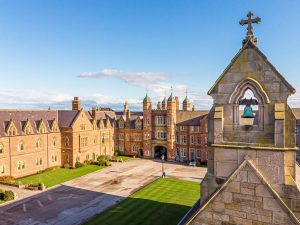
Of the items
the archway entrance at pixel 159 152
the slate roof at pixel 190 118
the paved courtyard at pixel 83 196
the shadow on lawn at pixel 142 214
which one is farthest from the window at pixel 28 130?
the slate roof at pixel 190 118

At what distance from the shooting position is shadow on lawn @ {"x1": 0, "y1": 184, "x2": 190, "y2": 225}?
87.0 feet

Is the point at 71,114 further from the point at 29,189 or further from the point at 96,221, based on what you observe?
the point at 96,221

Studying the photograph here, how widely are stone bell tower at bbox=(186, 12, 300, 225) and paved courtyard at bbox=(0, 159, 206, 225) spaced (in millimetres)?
23095

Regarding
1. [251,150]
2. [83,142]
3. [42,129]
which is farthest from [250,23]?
[83,142]

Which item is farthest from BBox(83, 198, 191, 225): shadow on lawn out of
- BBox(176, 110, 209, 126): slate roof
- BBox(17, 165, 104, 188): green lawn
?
BBox(176, 110, 209, 126): slate roof

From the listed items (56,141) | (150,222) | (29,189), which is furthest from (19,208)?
(56,141)

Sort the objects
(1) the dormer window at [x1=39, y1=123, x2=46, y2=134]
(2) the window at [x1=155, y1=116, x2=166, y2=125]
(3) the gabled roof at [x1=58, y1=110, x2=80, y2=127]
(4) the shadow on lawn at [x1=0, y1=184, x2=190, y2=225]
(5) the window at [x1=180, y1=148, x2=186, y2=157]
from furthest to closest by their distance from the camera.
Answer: (2) the window at [x1=155, y1=116, x2=166, y2=125] → (5) the window at [x1=180, y1=148, x2=186, y2=157] → (3) the gabled roof at [x1=58, y1=110, x2=80, y2=127] → (1) the dormer window at [x1=39, y1=123, x2=46, y2=134] → (4) the shadow on lawn at [x1=0, y1=184, x2=190, y2=225]

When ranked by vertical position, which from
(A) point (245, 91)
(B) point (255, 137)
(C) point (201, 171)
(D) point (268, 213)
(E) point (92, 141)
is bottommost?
(C) point (201, 171)

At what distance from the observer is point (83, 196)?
113ft

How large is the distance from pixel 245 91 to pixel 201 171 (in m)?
44.5

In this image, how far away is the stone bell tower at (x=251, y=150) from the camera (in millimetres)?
6816

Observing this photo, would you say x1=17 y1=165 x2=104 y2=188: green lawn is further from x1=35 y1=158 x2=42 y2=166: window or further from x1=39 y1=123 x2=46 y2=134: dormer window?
x1=39 y1=123 x2=46 y2=134: dormer window

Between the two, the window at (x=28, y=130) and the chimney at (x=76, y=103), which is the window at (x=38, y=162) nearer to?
the window at (x=28, y=130)

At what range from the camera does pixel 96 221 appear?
2631 cm
